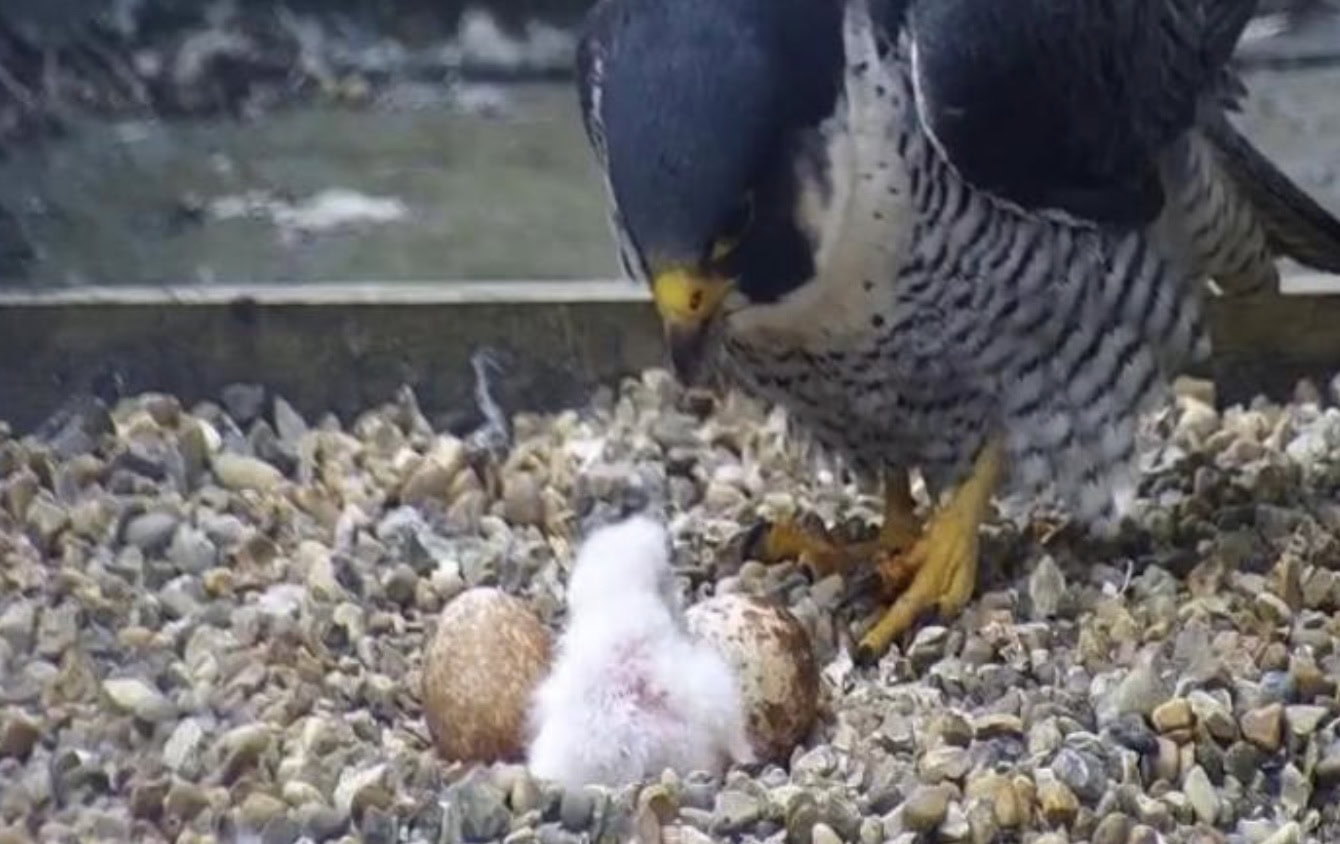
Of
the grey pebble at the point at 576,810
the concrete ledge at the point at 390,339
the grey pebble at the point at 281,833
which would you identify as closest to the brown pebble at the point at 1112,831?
the grey pebble at the point at 576,810

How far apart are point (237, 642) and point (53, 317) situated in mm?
749

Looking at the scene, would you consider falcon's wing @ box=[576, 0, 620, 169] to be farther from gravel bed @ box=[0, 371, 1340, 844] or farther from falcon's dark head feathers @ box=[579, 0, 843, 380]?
gravel bed @ box=[0, 371, 1340, 844]

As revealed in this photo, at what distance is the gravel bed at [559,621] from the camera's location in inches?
80.6

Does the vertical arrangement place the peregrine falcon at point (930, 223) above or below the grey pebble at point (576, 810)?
above

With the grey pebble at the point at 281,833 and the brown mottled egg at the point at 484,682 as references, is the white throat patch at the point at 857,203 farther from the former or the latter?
the grey pebble at the point at 281,833

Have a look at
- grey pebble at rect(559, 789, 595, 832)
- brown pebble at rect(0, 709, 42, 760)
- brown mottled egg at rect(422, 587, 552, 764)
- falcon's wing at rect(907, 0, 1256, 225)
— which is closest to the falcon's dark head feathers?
falcon's wing at rect(907, 0, 1256, 225)

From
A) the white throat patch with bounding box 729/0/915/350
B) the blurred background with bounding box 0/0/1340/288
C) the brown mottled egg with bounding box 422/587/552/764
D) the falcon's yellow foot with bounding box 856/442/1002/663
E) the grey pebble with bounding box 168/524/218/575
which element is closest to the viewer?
the brown mottled egg with bounding box 422/587/552/764

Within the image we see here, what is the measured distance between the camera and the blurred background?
3609mm

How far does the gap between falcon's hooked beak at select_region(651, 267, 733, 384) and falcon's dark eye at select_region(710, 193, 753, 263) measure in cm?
2

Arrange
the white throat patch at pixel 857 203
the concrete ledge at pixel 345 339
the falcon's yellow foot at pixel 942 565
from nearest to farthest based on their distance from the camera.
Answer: the white throat patch at pixel 857 203, the falcon's yellow foot at pixel 942 565, the concrete ledge at pixel 345 339

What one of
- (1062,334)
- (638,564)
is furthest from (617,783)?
(1062,334)

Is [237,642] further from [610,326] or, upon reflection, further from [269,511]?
[610,326]

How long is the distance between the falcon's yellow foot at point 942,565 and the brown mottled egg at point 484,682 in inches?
16.7

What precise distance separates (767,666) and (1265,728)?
416 mm
